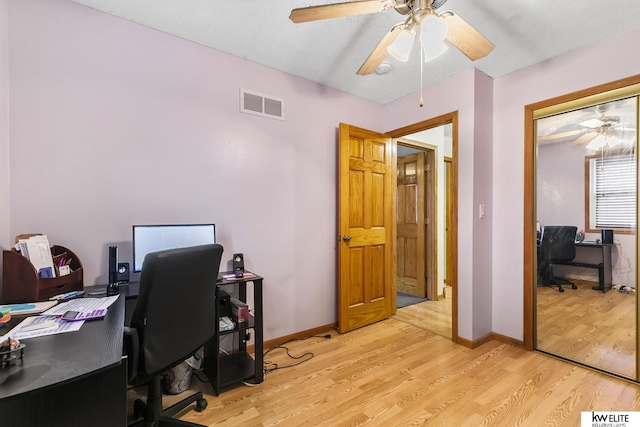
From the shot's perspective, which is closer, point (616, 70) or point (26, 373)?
point (26, 373)

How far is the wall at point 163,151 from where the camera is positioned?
177 centimetres

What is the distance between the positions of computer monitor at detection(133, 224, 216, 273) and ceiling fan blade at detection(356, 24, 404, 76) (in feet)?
5.24

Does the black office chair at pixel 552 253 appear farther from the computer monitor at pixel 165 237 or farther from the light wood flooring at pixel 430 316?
the computer monitor at pixel 165 237

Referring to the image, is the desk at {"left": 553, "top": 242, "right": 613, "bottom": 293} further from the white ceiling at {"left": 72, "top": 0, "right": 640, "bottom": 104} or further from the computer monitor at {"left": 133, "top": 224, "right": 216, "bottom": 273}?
the computer monitor at {"left": 133, "top": 224, "right": 216, "bottom": 273}

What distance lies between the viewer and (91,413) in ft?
3.42

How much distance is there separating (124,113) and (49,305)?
131 centimetres

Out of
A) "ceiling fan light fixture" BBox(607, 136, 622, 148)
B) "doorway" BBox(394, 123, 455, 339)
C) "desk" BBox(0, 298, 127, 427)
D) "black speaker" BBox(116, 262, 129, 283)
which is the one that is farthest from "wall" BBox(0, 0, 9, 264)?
"ceiling fan light fixture" BBox(607, 136, 622, 148)

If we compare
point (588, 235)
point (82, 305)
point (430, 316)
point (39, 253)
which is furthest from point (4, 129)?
point (588, 235)

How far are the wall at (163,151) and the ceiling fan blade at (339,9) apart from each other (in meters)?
1.20

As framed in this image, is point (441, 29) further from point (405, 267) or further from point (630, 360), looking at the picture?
point (405, 267)

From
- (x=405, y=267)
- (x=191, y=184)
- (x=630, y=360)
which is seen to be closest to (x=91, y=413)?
(x=191, y=184)

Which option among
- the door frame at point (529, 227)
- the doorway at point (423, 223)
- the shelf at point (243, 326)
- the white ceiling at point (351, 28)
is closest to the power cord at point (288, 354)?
the shelf at point (243, 326)

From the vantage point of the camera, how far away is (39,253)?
61.9 inches

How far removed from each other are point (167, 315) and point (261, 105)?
6.28 ft
